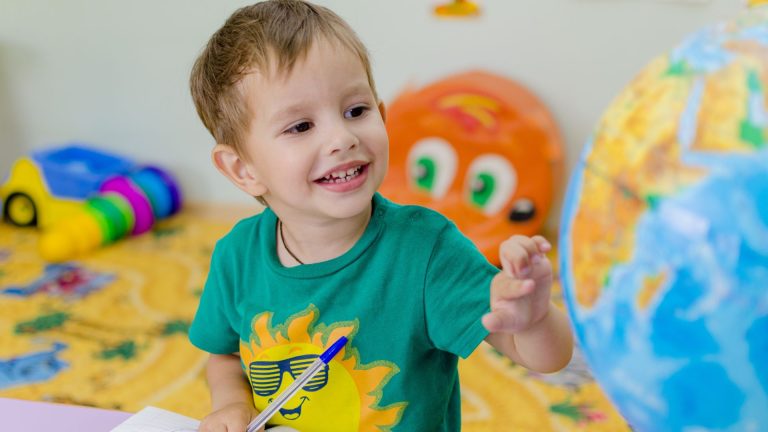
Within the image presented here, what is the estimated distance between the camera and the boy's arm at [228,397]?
2.62 feet

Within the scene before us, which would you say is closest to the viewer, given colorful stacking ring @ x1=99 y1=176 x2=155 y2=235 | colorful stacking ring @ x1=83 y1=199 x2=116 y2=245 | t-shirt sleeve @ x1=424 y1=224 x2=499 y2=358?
t-shirt sleeve @ x1=424 y1=224 x2=499 y2=358

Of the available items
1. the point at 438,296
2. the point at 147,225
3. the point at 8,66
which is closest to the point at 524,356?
the point at 438,296

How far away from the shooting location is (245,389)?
91 cm

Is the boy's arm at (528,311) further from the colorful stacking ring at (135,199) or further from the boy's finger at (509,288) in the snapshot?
the colorful stacking ring at (135,199)

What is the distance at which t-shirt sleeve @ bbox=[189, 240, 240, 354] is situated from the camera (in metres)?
0.88

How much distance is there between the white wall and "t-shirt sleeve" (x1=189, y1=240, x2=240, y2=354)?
1690 mm

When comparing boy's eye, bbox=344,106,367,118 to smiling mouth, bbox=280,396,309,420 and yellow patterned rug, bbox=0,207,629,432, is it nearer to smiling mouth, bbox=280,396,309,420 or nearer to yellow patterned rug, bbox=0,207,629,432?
smiling mouth, bbox=280,396,309,420

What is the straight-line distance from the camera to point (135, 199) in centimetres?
263

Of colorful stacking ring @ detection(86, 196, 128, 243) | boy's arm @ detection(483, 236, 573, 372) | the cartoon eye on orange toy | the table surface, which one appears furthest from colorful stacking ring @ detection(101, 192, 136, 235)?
boy's arm @ detection(483, 236, 573, 372)

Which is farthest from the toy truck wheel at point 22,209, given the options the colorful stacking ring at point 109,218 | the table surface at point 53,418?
the table surface at point 53,418

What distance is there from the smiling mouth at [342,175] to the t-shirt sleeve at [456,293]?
11 centimetres

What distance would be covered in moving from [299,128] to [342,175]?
60mm

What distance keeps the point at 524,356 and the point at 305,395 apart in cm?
25

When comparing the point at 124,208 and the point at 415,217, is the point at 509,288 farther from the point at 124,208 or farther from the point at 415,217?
the point at 124,208
